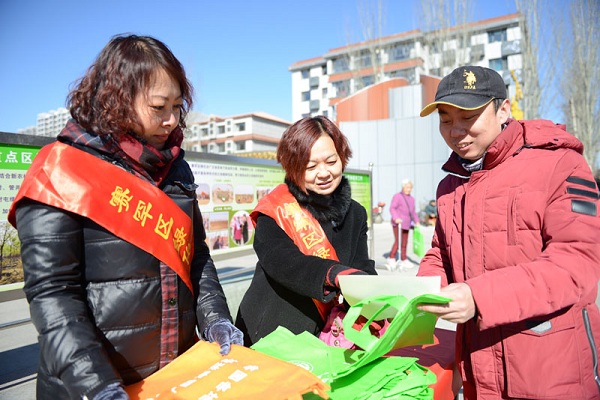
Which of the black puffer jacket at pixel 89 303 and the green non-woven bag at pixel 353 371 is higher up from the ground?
the black puffer jacket at pixel 89 303

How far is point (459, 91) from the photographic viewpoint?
146 cm

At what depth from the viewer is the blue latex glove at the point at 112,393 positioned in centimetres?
102

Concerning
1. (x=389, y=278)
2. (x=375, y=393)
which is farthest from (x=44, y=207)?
(x=375, y=393)

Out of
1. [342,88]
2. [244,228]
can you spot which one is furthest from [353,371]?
[342,88]

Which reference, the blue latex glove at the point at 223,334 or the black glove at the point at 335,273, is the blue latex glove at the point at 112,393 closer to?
the blue latex glove at the point at 223,334

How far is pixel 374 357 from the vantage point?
1238 millimetres

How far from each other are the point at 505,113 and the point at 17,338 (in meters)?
5.29

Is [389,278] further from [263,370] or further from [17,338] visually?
[17,338]

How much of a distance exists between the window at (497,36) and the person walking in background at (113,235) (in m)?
47.3

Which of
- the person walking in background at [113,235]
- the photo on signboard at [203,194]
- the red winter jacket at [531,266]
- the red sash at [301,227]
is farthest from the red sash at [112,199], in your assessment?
the photo on signboard at [203,194]

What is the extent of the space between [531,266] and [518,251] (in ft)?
0.37

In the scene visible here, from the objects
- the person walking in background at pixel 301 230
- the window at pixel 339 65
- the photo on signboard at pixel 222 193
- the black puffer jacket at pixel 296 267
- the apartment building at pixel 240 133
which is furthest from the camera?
the apartment building at pixel 240 133

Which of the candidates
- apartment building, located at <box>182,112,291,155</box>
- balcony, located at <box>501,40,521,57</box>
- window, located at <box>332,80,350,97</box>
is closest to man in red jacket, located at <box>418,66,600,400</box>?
window, located at <box>332,80,350,97</box>

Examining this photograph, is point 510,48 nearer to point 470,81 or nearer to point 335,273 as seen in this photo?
point 470,81
